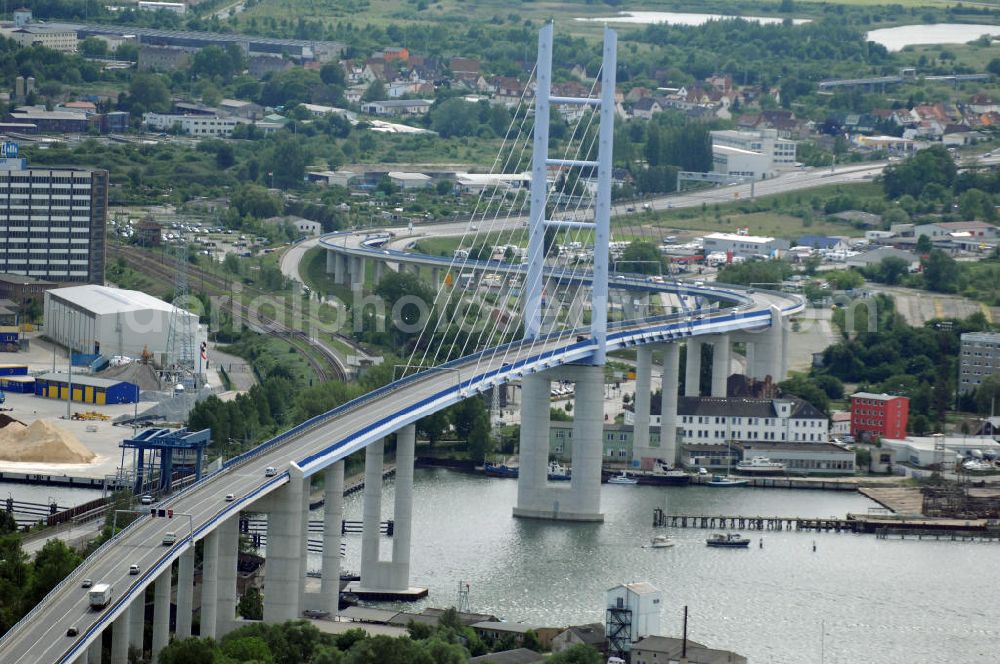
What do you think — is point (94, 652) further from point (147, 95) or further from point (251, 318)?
point (147, 95)

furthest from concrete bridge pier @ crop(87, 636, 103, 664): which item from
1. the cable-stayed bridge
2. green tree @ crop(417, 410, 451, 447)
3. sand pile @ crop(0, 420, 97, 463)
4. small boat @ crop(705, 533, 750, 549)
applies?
green tree @ crop(417, 410, 451, 447)

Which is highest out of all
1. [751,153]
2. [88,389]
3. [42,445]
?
[751,153]

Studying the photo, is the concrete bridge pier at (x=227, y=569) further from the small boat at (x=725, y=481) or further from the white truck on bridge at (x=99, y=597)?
the small boat at (x=725, y=481)

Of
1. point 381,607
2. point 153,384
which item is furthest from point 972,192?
point 381,607

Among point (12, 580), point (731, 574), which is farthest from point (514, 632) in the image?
point (731, 574)

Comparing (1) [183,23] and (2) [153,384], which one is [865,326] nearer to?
(2) [153,384]
